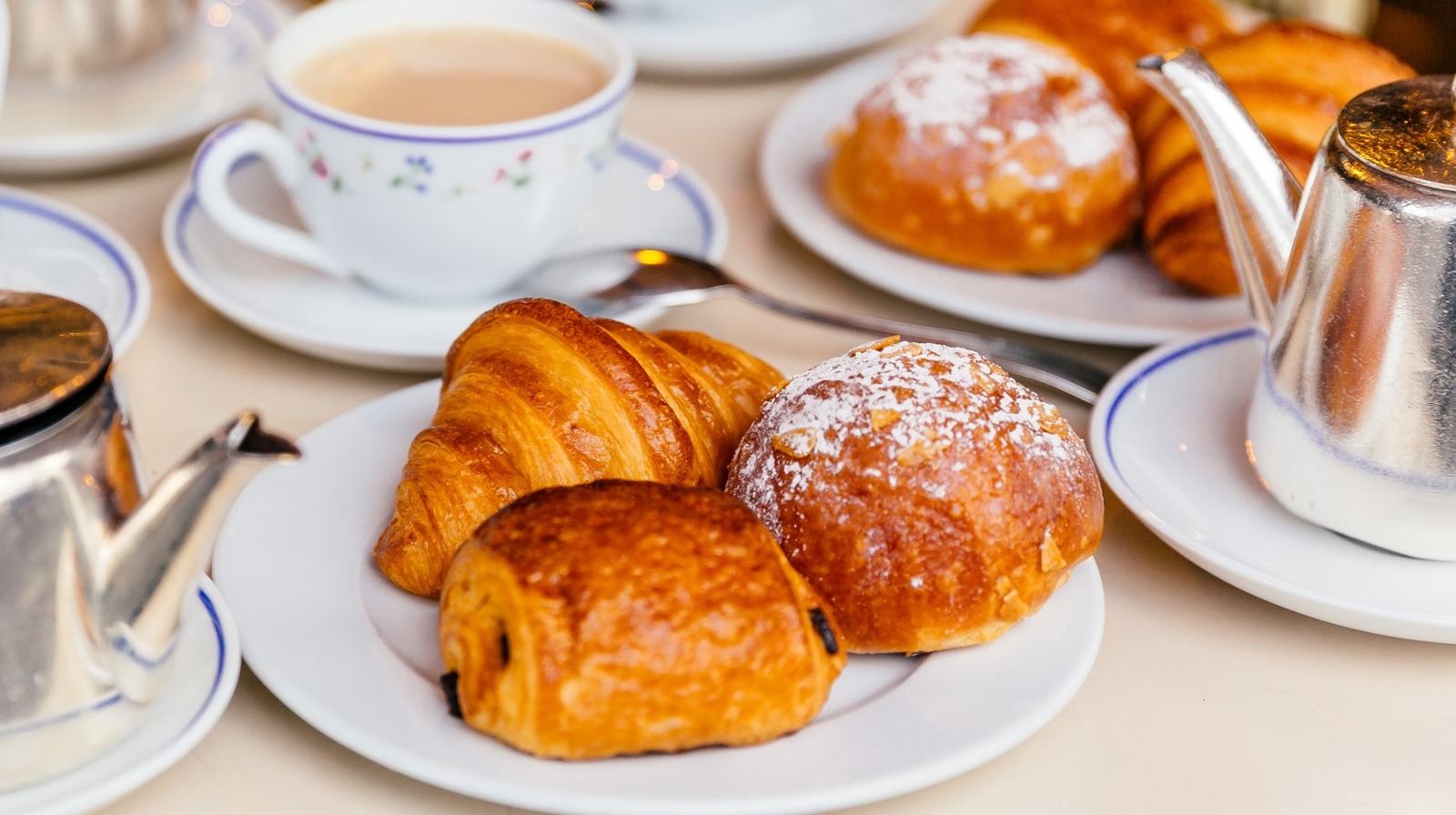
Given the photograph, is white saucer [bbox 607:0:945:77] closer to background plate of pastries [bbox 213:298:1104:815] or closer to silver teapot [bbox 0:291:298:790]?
background plate of pastries [bbox 213:298:1104:815]

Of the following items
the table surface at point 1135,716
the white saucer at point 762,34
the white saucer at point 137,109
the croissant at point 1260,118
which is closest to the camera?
the table surface at point 1135,716

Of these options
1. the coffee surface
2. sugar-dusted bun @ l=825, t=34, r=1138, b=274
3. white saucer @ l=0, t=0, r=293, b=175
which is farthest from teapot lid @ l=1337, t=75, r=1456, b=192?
white saucer @ l=0, t=0, r=293, b=175

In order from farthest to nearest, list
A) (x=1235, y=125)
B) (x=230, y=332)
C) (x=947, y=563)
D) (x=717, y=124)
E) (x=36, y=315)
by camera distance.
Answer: (x=717, y=124) < (x=230, y=332) < (x=1235, y=125) < (x=947, y=563) < (x=36, y=315)

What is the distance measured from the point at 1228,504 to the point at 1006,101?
440 mm

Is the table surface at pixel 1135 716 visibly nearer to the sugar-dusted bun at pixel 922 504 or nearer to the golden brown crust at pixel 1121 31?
the sugar-dusted bun at pixel 922 504

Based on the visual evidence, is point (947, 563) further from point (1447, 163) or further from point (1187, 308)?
point (1187, 308)

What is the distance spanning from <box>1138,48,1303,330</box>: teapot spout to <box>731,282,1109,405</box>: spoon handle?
0.15 meters

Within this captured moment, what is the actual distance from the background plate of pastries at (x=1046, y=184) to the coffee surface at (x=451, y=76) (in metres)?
0.23

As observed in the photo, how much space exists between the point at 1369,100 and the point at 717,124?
0.78m

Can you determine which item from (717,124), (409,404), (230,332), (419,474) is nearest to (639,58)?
(717,124)

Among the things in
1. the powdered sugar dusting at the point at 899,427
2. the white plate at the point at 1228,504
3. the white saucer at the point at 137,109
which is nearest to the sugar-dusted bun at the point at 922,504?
the powdered sugar dusting at the point at 899,427

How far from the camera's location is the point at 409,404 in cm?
96

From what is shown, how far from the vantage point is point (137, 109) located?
1.37 meters

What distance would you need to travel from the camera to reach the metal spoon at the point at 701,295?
109 cm
